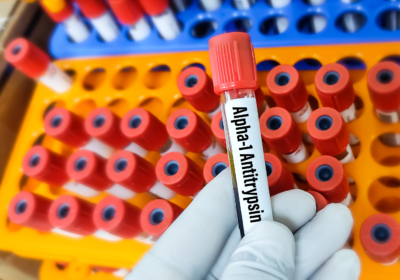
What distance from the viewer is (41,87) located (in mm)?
762

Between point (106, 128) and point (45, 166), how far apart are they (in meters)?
0.13

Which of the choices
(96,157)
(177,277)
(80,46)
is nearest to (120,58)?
(80,46)

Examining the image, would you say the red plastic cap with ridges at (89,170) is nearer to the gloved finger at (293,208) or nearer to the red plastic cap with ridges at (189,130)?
the red plastic cap with ridges at (189,130)

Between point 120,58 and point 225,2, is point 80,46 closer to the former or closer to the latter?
point 120,58

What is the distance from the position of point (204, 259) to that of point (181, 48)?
415 mm

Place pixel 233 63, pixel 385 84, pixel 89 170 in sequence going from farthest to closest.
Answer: pixel 89 170, pixel 385 84, pixel 233 63

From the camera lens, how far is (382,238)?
42cm

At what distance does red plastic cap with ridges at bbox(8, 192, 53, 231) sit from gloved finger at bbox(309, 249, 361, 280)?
0.45 m

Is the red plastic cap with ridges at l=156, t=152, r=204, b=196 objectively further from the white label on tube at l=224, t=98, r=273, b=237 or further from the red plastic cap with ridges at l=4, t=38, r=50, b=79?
the red plastic cap with ridges at l=4, t=38, r=50, b=79

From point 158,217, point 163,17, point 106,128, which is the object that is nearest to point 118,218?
point 158,217

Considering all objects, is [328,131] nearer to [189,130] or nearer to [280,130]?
[280,130]

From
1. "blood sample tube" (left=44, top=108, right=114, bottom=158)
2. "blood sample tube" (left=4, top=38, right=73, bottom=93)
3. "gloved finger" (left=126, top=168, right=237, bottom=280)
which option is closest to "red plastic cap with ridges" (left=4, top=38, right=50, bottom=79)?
"blood sample tube" (left=4, top=38, right=73, bottom=93)

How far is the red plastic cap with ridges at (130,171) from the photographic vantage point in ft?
1.75

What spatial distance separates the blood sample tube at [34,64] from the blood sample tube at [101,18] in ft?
0.39
